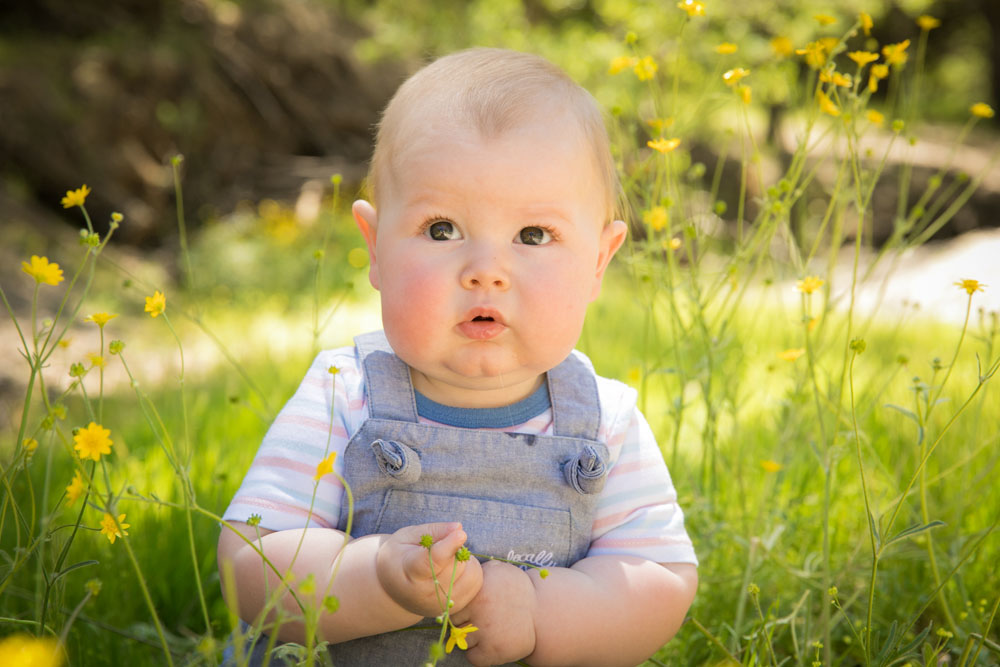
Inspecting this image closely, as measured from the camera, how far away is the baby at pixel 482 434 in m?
1.21

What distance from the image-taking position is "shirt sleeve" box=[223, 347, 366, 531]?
4.13 ft

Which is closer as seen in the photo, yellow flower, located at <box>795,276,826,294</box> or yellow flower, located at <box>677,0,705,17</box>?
yellow flower, located at <box>795,276,826,294</box>

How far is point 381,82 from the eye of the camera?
28.0ft

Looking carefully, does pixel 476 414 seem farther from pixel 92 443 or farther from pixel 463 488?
→ pixel 92 443

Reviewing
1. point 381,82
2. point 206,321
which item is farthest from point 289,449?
point 381,82

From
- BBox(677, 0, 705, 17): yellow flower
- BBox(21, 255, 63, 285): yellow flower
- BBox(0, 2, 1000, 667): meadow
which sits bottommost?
BBox(0, 2, 1000, 667): meadow

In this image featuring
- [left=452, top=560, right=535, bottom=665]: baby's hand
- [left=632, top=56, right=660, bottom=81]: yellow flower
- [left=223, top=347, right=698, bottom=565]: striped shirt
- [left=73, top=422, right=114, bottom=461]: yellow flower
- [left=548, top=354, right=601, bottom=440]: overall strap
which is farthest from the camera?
[left=632, top=56, right=660, bottom=81]: yellow flower

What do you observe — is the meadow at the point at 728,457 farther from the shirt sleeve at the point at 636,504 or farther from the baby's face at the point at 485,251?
the baby's face at the point at 485,251

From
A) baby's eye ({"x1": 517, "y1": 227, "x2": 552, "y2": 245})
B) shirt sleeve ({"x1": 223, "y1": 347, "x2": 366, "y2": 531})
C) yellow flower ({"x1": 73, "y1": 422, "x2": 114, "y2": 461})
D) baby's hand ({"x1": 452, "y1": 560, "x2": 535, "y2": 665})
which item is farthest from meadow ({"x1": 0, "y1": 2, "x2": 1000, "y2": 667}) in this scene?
baby's eye ({"x1": 517, "y1": 227, "x2": 552, "y2": 245})

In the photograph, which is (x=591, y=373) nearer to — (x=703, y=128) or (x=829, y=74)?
(x=829, y=74)

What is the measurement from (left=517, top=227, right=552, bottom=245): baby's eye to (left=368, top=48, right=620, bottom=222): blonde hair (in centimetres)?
15

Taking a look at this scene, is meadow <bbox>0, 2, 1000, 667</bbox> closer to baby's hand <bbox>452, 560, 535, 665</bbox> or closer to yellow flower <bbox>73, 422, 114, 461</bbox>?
yellow flower <bbox>73, 422, 114, 461</bbox>

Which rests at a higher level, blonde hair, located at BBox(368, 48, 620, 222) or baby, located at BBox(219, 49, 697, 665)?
blonde hair, located at BBox(368, 48, 620, 222)

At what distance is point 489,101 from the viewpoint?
1.28 metres
